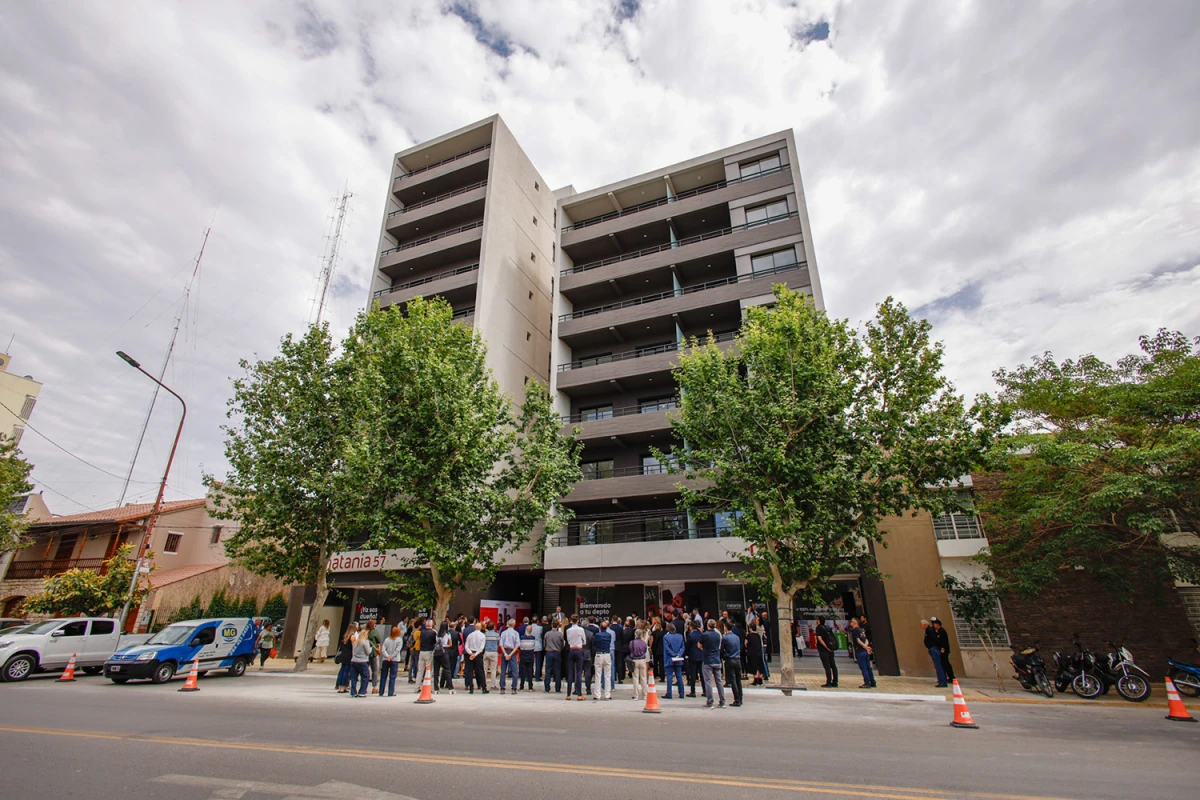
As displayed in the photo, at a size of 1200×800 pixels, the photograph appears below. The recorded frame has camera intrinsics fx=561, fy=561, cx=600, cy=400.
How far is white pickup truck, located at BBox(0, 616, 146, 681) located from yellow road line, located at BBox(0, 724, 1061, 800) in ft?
34.3

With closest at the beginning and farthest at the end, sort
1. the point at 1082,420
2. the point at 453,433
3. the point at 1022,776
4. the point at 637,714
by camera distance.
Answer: the point at 1022,776, the point at 637,714, the point at 1082,420, the point at 453,433

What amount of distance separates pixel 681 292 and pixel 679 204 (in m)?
5.00

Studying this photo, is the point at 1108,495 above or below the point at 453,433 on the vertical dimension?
below

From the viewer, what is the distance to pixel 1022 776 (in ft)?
18.6

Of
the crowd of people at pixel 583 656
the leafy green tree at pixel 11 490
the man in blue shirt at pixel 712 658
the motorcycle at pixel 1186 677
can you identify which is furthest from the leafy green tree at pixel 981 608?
the leafy green tree at pixel 11 490

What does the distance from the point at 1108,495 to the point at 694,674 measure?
991 centimetres

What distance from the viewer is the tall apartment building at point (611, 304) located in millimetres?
22047

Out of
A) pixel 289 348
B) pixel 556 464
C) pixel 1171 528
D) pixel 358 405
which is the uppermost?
pixel 289 348

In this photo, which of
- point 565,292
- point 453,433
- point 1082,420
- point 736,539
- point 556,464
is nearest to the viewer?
point 1082,420

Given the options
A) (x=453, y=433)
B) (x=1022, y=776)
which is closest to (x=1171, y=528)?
(x=1022, y=776)

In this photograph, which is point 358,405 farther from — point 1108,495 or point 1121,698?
point 1121,698

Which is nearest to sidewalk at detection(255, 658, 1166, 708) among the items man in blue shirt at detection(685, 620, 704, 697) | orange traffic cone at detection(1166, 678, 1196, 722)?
man in blue shirt at detection(685, 620, 704, 697)

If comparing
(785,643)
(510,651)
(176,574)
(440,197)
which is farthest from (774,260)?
(176,574)

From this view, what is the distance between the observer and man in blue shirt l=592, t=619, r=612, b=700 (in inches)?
491
